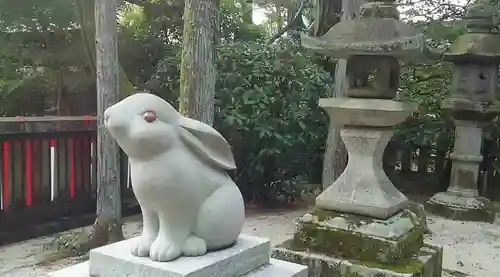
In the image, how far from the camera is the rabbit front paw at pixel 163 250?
7.75 ft

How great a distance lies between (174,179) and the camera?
92.9 inches

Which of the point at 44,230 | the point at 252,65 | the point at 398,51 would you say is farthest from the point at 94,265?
the point at 252,65

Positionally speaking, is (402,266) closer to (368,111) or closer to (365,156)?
(365,156)

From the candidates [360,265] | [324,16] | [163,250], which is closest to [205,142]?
[163,250]

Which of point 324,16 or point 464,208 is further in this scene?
point 324,16

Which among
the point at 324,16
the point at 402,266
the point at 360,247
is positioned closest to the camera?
the point at 402,266

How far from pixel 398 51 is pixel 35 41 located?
5.98m

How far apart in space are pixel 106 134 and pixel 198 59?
1.07 metres

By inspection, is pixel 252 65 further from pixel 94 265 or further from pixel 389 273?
pixel 94 265

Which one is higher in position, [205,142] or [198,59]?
[198,59]

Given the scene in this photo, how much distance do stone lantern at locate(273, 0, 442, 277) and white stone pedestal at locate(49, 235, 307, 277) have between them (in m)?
1.06

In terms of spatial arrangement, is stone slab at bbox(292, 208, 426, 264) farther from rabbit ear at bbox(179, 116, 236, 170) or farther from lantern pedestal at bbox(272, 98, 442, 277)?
rabbit ear at bbox(179, 116, 236, 170)

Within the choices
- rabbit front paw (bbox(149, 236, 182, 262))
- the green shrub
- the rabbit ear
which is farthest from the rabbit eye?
the green shrub

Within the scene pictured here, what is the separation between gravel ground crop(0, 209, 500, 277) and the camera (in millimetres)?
4633
